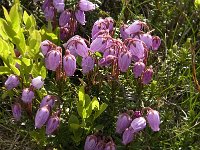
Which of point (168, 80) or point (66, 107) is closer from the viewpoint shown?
point (66, 107)

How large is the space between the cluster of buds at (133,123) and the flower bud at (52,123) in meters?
0.28

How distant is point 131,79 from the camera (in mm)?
2547

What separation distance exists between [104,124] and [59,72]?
365 mm

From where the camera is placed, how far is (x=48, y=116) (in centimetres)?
212

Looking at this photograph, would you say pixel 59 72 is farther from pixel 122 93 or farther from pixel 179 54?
pixel 179 54

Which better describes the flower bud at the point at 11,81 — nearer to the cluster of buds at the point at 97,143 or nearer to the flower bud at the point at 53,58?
the flower bud at the point at 53,58

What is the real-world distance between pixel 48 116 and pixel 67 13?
660 millimetres

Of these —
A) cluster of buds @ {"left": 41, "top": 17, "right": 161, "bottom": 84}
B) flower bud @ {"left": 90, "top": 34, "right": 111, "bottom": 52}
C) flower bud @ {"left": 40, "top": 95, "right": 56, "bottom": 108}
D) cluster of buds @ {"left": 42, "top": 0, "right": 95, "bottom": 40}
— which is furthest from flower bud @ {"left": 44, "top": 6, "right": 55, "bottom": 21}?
flower bud @ {"left": 40, "top": 95, "right": 56, "bottom": 108}

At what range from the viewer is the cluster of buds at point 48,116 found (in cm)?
209

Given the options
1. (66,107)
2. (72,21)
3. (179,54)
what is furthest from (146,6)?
(66,107)

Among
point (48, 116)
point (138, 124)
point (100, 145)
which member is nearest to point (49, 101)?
point (48, 116)

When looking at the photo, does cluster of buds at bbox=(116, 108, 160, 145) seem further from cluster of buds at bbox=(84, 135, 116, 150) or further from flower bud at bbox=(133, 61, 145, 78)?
flower bud at bbox=(133, 61, 145, 78)

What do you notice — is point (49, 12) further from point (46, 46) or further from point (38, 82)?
point (38, 82)

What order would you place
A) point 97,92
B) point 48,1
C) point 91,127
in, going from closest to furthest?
point 91,127
point 97,92
point 48,1
